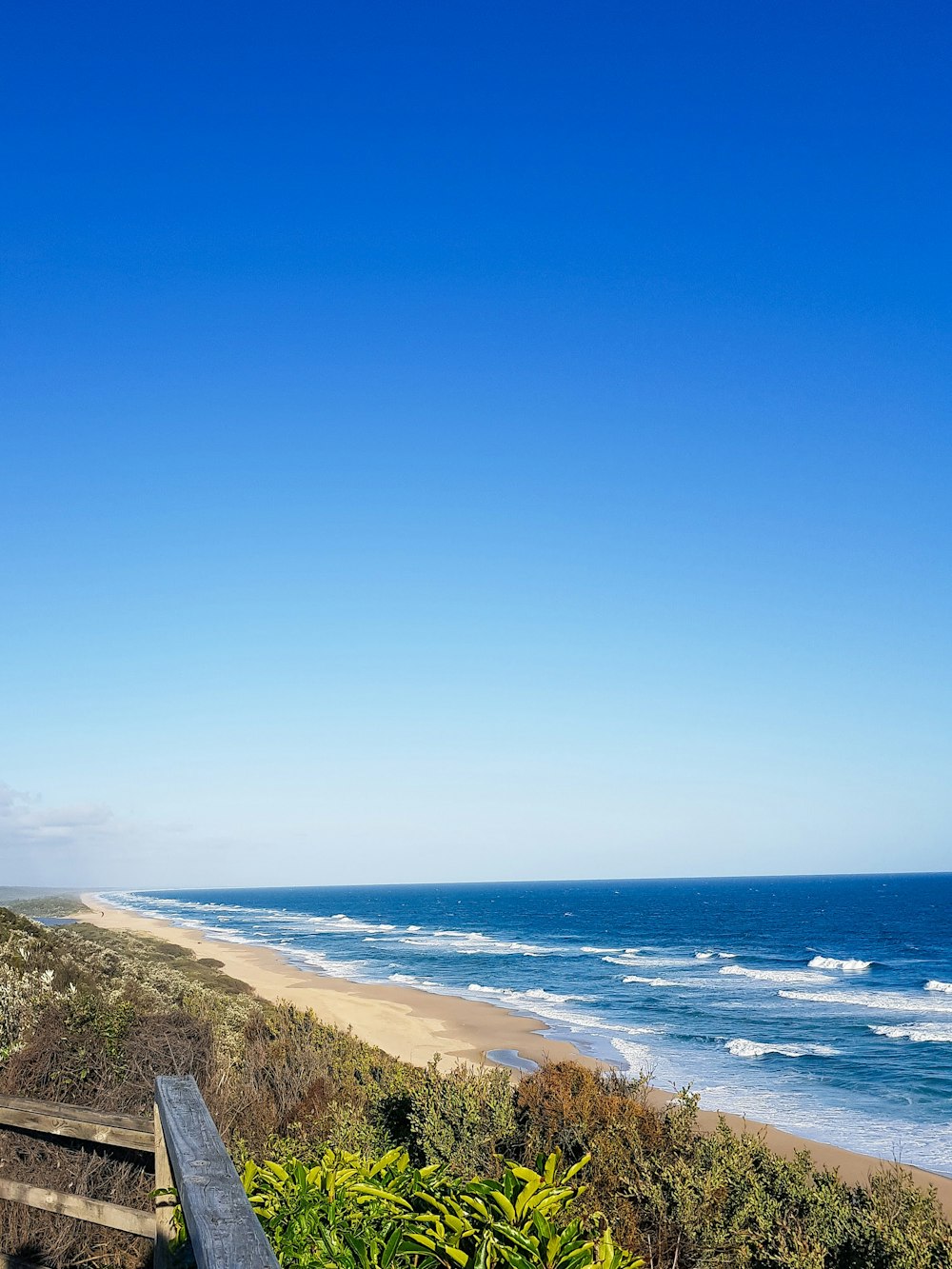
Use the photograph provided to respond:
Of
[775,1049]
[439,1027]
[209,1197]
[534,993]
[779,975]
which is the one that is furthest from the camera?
[779,975]

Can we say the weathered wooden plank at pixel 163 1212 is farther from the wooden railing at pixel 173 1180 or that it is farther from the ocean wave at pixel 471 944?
the ocean wave at pixel 471 944

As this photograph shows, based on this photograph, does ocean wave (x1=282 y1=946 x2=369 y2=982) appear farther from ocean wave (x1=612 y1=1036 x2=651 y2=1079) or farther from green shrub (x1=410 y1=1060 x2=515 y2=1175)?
green shrub (x1=410 y1=1060 x2=515 y2=1175)

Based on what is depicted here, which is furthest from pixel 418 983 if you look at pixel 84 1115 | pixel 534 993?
pixel 84 1115

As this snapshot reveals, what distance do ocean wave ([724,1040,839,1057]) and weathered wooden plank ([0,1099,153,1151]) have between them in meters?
24.9

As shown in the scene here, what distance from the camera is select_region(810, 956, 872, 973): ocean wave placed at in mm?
47688

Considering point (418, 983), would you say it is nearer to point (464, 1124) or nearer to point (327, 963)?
point (327, 963)

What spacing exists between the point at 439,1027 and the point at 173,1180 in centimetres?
2752

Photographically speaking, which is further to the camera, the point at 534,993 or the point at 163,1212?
the point at 534,993

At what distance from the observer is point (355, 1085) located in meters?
9.54

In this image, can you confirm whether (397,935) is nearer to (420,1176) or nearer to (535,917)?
(535,917)

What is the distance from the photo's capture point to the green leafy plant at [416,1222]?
2.60 m

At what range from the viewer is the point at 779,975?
44.2m

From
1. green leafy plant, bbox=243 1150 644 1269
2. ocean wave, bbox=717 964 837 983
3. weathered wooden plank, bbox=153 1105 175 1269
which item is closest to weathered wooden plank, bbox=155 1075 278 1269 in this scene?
weathered wooden plank, bbox=153 1105 175 1269

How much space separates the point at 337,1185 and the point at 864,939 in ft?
227
